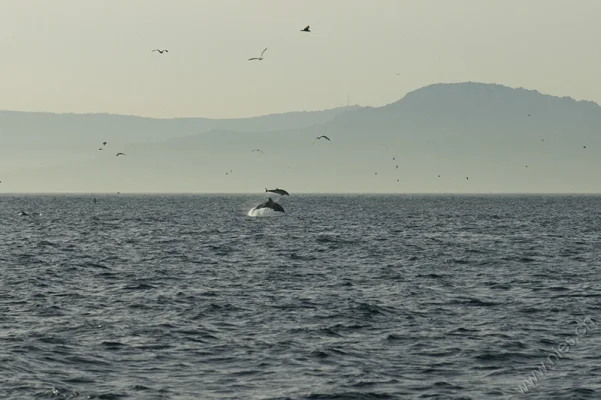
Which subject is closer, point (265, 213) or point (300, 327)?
point (300, 327)

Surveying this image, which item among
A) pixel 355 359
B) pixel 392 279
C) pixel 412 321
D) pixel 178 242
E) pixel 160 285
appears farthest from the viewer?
pixel 178 242

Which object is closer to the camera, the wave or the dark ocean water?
the dark ocean water

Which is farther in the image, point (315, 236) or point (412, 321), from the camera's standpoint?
point (315, 236)

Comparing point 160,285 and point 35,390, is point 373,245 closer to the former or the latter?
point 160,285

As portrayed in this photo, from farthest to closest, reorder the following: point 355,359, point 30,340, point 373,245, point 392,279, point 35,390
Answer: point 373,245, point 392,279, point 30,340, point 355,359, point 35,390

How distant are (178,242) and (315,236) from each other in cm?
1580

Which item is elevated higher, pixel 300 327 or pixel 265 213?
pixel 265 213

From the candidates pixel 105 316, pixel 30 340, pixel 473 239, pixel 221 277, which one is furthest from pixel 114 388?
pixel 473 239

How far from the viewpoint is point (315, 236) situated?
9112cm

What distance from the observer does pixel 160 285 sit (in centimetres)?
4472

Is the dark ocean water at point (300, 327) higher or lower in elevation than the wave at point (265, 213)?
lower

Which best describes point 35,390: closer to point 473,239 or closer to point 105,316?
point 105,316

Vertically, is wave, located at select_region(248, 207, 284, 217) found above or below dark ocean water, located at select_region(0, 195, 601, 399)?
above

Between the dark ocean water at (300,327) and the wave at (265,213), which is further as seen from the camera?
the wave at (265,213)
